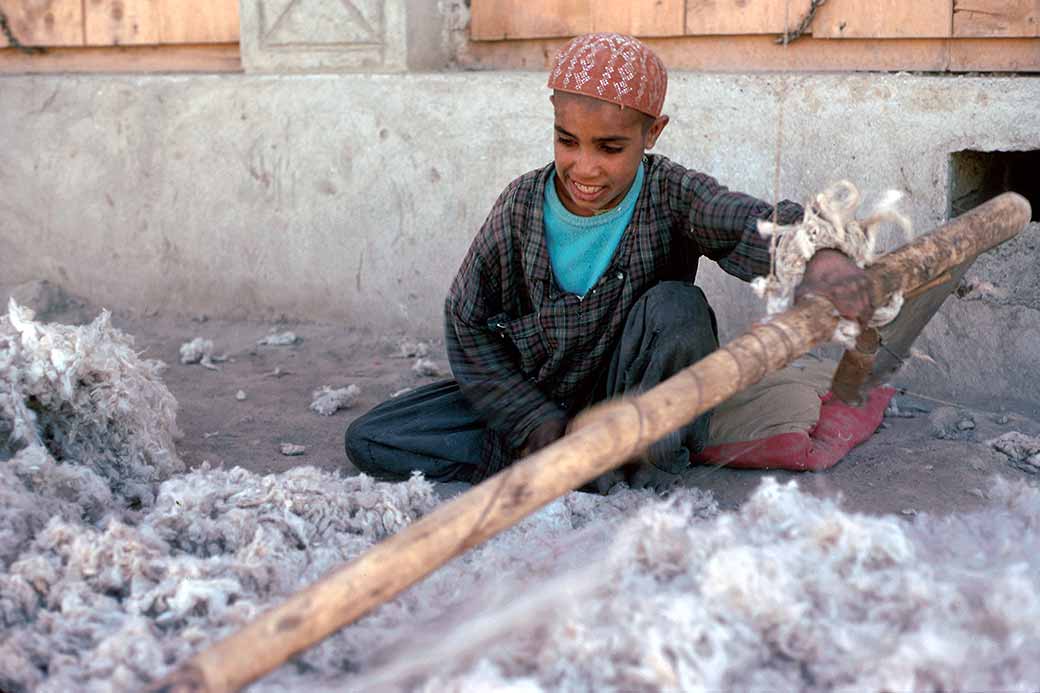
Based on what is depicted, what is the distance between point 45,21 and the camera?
15.9ft

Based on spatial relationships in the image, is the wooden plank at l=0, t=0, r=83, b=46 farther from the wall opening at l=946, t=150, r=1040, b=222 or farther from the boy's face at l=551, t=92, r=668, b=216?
the wall opening at l=946, t=150, r=1040, b=222

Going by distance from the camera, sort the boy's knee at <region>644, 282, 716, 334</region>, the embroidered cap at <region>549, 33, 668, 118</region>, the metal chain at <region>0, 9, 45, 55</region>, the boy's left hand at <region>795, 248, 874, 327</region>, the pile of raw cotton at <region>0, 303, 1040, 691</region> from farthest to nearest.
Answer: the metal chain at <region>0, 9, 45, 55</region>
the boy's knee at <region>644, 282, 716, 334</region>
the embroidered cap at <region>549, 33, 668, 118</region>
the boy's left hand at <region>795, 248, 874, 327</region>
the pile of raw cotton at <region>0, 303, 1040, 691</region>

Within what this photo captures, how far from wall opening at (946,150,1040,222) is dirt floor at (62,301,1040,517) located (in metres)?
0.64

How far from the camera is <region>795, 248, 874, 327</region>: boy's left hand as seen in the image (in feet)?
6.18

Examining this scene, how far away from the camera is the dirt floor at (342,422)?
2826 mm

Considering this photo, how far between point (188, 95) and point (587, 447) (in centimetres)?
347

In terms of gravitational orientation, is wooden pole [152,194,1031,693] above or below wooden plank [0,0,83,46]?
below

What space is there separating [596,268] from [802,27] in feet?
4.64

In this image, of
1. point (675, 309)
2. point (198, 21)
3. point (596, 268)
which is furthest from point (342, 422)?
point (198, 21)

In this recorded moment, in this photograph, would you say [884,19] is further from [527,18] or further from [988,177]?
[527,18]

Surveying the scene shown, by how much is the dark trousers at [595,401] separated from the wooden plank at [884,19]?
1.30 meters

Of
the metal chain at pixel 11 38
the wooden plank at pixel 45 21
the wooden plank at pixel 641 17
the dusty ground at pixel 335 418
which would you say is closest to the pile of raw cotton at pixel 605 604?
the dusty ground at pixel 335 418

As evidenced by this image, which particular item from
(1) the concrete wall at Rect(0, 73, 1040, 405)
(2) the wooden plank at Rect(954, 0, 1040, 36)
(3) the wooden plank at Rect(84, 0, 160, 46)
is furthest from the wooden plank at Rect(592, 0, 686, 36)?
(3) the wooden plank at Rect(84, 0, 160, 46)

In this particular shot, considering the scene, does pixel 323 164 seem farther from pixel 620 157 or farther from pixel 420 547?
pixel 420 547
